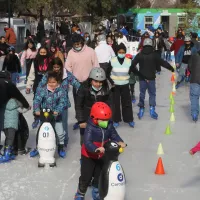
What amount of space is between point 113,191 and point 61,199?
101 cm

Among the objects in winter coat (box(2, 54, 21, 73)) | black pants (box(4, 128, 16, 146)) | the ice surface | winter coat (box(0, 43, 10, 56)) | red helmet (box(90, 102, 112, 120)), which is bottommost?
the ice surface

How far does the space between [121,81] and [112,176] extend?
182 inches

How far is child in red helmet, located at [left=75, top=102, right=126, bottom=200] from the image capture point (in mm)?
5129

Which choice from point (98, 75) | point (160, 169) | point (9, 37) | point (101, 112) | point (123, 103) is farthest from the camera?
point (9, 37)

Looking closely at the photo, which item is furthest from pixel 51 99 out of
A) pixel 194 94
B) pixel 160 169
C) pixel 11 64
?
pixel 11 64

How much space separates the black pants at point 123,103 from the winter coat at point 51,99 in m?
2.50

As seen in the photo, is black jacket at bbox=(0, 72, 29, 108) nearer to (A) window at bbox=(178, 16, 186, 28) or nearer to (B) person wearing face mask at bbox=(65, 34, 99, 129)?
(B) person wearing face mask at bbox=(65, 34, 99, 129)

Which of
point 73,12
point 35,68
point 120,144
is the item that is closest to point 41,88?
point 120,144

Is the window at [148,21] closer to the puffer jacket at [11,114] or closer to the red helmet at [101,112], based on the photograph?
the puffer jacket at [11,114]

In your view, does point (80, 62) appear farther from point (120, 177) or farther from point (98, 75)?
point (120, 177)

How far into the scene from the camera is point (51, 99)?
7.07 metres

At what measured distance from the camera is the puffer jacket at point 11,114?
7.21 metres

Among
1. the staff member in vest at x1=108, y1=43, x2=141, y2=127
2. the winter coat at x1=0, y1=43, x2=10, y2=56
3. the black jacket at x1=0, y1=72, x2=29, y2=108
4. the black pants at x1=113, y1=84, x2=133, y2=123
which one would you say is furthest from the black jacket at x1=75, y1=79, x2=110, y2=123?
the winter coat at x1=0, y1=43, x2=10, y2=56

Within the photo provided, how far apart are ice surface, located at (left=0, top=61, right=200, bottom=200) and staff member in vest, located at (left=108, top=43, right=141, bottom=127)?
10.6 inches
